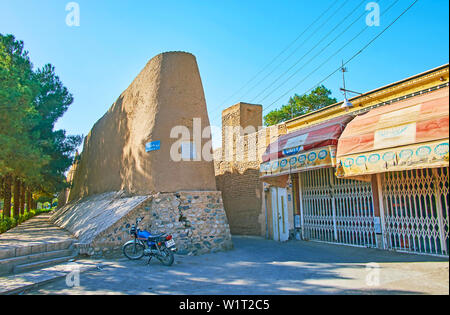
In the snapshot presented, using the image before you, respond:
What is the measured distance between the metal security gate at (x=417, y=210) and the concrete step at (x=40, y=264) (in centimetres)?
902

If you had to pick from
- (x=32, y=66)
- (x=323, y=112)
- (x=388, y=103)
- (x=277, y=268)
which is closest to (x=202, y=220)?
(x=277, y=268)

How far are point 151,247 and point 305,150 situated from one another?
543 cm

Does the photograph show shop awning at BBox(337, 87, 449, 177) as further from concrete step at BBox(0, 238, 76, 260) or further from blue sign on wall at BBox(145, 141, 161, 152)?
concrete step at BBox(0, 238, 76, 260)

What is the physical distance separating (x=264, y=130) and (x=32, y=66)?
15583 mm

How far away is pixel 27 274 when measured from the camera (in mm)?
7059

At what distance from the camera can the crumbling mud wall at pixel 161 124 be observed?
10.1 metres

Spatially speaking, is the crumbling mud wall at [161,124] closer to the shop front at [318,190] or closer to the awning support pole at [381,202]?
the shop front at [318,190]

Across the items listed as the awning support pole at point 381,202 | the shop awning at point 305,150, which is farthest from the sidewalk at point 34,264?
the awning support pole at point 381,202

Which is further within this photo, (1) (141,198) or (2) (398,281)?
(1) (141,198)

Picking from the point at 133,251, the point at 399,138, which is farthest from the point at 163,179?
the point at 399,138

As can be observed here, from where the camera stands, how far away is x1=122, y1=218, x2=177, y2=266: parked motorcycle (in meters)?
7.75

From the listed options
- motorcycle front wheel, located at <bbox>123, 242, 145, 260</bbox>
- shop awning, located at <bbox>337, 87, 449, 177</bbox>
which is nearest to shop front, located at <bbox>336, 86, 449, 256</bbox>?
shop awning, located at <bbox>337, 87, 449, 177</bbox>
